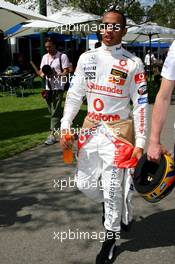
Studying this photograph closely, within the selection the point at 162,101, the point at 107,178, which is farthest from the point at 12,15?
the point at 162,101

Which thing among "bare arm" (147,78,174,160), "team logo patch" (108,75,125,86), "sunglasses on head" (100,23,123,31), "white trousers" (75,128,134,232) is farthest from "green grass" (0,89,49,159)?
"bare arm" (147,78,174,160)

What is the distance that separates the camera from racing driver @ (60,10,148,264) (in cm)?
327

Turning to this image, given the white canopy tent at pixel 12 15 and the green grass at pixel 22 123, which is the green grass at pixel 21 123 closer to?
the green grass at pixel 22 123

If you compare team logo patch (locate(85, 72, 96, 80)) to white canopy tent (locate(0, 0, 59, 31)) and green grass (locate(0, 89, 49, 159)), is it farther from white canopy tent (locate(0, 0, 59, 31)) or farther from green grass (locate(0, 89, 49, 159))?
white canopy tent (locate(0, 0, 59, 31))

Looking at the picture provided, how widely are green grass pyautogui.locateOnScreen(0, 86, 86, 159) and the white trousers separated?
12.0 feet

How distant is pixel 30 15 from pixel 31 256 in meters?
7.63

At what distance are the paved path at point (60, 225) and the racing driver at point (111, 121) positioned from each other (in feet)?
1.11

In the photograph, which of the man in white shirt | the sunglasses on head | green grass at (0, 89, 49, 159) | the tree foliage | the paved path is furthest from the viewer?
the tree foliage

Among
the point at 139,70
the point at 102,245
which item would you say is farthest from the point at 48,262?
the point at 139,70

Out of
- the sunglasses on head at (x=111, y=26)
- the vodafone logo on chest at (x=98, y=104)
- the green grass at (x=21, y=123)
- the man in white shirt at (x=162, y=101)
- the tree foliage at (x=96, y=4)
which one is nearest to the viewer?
the man in white shirt at (x=162, y=101)

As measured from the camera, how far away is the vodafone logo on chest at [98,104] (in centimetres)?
332

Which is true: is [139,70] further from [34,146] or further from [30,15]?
[30,15]

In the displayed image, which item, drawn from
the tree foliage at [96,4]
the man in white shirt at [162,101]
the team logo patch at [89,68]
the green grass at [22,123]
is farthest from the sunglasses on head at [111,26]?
the tree foliage at [96,4]

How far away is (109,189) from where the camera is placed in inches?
131
